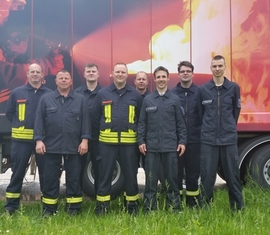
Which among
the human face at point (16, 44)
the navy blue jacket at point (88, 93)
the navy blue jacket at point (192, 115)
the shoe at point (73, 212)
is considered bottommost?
the shoe at point (73, 212)

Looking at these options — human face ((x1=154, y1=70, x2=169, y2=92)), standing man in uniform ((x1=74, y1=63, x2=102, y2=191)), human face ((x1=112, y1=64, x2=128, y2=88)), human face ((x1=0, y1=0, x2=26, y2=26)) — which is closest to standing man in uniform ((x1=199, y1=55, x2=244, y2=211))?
human face ((x1=154, y1=70, x2=169, y2=92))

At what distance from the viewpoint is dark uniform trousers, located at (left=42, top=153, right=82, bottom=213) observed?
407cm

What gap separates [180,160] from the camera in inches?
176

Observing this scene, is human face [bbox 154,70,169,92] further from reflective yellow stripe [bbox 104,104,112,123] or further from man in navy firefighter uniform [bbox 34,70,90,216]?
man in navy firefighter uniform [bbox 34,70,90,216]

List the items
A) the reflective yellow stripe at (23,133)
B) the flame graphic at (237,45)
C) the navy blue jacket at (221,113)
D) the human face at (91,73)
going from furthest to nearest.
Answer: the flame graphic at (237,45) → the human face at (91,73) → the reflective yellow stripe at (23,133) → the navy blue jacket at (221,113)

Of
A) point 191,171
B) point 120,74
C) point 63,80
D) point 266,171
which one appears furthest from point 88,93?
point 266,171

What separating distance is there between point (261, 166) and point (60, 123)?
9.85 ft

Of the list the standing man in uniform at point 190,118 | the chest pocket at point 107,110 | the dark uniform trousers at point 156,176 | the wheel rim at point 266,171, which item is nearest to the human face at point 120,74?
the chest pocket at point 107,110

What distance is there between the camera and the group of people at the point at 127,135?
4.00 m

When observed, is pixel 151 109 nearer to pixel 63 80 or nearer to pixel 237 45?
pixel 63 80

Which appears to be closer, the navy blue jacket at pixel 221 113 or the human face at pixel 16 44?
the navy blue jacket at pixel 221 113

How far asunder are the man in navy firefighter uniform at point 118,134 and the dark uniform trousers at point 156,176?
0.62ft

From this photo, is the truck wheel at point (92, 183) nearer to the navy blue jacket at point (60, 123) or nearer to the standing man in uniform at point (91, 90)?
the standing man in uniform at point (91, 90)

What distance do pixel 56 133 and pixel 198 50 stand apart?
2.29 meters
